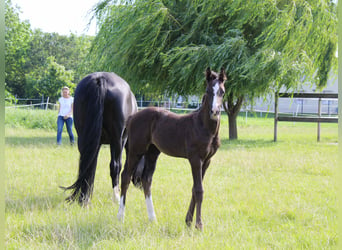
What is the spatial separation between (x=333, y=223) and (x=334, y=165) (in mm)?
4251

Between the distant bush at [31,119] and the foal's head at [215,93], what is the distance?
568 inches

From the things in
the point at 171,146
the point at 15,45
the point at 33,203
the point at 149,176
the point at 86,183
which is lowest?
the point at 33,203

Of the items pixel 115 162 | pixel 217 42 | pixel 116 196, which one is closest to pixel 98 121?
pixel 115 162

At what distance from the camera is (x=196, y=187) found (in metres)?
3.77

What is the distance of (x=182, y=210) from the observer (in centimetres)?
445

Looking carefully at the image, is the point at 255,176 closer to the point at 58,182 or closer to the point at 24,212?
the point at 58,182

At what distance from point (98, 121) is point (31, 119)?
1401 centimetres

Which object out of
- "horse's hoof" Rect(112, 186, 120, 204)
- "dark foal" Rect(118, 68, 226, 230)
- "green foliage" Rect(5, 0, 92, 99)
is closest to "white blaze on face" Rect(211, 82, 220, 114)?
"dark foal" Rect(118, 68, 226, 230)

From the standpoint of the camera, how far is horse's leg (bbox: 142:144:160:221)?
414 centimetres

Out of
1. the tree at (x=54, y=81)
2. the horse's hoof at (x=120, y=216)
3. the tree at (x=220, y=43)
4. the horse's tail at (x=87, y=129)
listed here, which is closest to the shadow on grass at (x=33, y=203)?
the horse's tail at (x=87, y=129)

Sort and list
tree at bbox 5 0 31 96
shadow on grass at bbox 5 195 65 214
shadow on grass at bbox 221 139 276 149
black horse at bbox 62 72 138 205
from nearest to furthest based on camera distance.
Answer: shadow on grass at bbox 5 195 65 214 < black horse at bbox 62 72 138 205 < shadow on grass at bbox 221 139 276 149 < tree at bbox 5 0 31 96

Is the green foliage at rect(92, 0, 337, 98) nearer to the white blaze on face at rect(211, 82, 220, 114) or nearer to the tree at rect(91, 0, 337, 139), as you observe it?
the tree at rect(91, 0, 337, 139)

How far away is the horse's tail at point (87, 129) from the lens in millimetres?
4754

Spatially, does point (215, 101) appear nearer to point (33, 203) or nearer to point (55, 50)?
point (33, 203)
